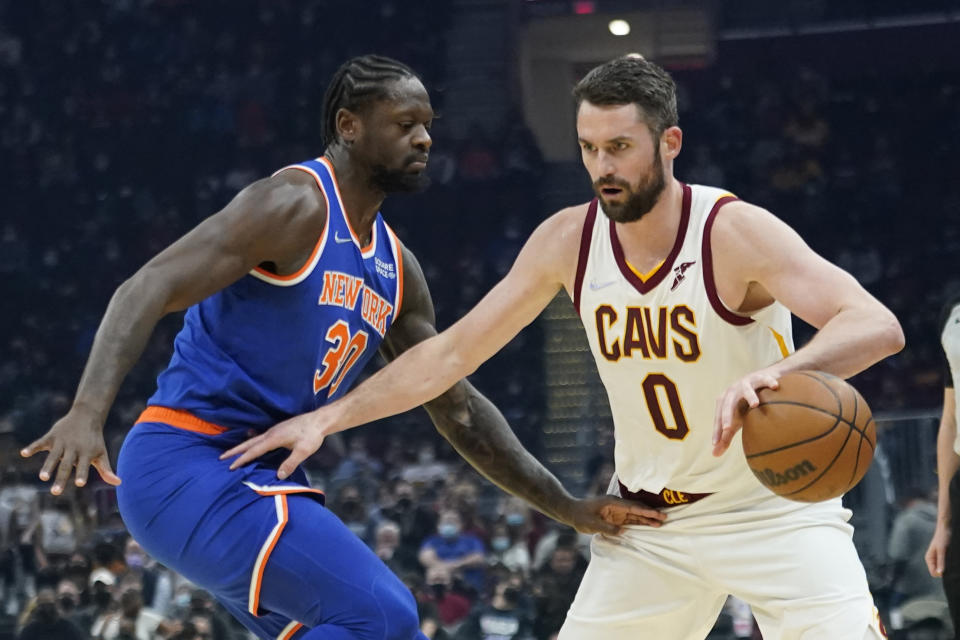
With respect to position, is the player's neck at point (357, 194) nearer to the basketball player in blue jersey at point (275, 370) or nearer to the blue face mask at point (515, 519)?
the basketball player in blue jersey at point (275, 370)

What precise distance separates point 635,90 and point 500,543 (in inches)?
289

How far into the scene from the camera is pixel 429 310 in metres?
4.58

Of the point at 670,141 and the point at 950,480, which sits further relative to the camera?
the point at 950,480

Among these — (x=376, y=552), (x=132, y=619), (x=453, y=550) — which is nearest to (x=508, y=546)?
(x=453, y=550)

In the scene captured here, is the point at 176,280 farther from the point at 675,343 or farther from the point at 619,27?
the point at 619,27

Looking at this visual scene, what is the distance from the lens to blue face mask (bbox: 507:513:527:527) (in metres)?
10.6

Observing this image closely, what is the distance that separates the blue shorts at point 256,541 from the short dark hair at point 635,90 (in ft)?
4.49

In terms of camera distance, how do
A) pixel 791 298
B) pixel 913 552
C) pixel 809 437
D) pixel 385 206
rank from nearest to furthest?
1. pixel 809 437
2. pixel 791 298
3. pixel 913 552
4. pixel 385 206

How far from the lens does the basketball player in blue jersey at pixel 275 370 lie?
3555mm

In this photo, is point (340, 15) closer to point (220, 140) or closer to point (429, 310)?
point (220, 140)

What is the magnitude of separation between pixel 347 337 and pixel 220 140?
15.4 m

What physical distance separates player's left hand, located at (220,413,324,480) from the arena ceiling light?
15.8m

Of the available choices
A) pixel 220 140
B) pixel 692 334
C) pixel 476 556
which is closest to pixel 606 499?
pixel 692 334

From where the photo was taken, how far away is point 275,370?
3912mm
